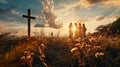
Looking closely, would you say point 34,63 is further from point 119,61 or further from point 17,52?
point 17,52

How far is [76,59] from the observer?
998 cm

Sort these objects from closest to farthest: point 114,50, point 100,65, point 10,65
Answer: point 10,65 → point 100,65 → point 114,50

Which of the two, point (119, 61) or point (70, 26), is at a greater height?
point (70, 26)

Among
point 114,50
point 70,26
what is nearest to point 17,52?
point 114,50

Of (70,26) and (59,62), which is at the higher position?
(70,26)

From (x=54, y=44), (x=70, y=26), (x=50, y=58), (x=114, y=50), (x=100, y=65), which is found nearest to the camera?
(x=100, y=65)

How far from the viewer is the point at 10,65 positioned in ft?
10.9

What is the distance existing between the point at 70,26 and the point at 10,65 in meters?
17.2

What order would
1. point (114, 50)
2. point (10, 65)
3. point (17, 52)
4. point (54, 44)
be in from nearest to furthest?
1. point (10, 65)
2. point (17, 52)
3. point (114, 50)
4. point (54, 44)

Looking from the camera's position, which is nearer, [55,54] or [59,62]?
[59,62]

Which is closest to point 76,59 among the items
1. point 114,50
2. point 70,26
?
point 114,50

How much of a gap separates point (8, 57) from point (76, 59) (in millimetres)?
6735

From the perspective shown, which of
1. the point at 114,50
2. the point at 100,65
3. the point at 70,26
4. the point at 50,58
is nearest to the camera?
the point at 100,65

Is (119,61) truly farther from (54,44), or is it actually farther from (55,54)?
(54,44)
